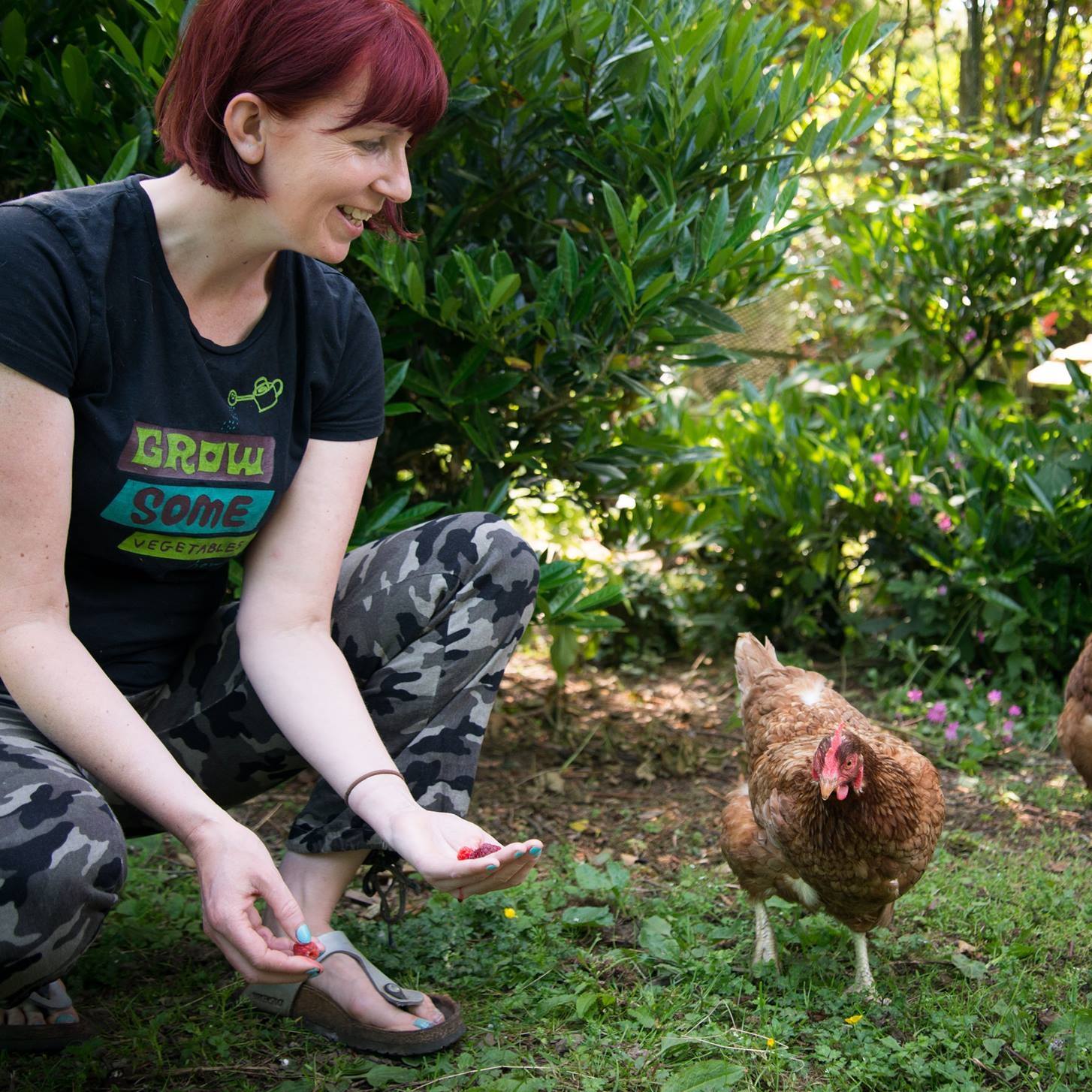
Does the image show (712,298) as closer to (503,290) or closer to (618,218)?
(618,218)

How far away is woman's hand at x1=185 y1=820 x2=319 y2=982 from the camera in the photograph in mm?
1505

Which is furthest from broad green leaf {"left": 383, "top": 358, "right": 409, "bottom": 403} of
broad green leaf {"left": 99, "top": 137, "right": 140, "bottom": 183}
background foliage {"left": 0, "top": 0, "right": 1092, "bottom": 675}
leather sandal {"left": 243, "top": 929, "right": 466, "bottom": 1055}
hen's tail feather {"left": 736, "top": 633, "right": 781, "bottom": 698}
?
leather sandal {"left": 243, "top": 929, "right": 466, "bottom": 1055}

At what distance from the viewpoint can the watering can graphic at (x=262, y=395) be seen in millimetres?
1969

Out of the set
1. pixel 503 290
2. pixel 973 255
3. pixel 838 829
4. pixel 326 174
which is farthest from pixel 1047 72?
pixel 326 174

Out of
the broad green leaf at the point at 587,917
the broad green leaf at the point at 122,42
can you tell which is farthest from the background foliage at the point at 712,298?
the broad green leaf at the point at 587,917

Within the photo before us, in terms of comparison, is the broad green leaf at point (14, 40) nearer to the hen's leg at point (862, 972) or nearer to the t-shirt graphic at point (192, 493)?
the t-shirt graphic at point (192, 493)

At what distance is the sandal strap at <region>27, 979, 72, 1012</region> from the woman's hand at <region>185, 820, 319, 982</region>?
0.73m

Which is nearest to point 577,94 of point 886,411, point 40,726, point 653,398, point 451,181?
point 451,181

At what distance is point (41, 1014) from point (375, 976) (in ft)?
1.93

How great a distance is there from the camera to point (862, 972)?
2.45m

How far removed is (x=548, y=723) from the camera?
13.2 feet

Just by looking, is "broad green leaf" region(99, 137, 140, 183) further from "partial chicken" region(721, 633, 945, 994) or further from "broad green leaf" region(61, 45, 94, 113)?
"partial chicken" region(721, 633, 945, 994)

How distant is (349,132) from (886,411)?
11.3ft

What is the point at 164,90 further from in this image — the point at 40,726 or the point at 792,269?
the point at 792,269
